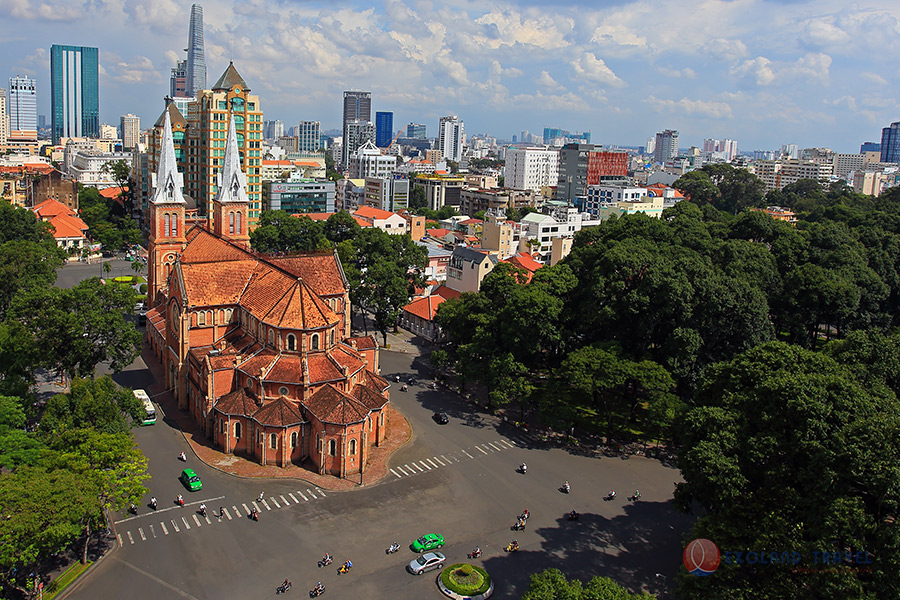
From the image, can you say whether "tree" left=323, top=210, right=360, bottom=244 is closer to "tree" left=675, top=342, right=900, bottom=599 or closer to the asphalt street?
the asphalt street

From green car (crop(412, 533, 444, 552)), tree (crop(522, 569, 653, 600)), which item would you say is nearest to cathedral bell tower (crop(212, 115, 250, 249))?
green car (crop(412, 533, 444, 552))

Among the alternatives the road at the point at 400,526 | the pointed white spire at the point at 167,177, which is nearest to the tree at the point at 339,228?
the pointed white spire at the point at 167,177

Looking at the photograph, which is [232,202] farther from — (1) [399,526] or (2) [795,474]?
(2) [795,474]

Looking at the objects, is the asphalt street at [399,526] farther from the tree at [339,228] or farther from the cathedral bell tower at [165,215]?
the tree at [339,228]

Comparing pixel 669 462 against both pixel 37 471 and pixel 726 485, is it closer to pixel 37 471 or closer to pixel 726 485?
pixel 726 485

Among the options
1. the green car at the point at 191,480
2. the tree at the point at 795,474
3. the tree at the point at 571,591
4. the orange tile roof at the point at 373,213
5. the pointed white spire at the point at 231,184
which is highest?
the pointed white spire at the point at 231,184

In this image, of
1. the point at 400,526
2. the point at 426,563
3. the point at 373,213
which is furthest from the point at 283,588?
the point at 373,213

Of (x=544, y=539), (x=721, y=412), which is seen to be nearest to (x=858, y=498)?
(x=721, y=412)
